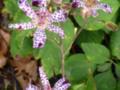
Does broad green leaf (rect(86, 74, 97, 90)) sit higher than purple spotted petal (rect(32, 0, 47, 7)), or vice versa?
purple spotted petal (rect(32, 0, 47, 7))

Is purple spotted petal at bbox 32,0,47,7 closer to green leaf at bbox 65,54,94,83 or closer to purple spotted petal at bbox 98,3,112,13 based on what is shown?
purple spotted petal at bbox 98,3,112,13

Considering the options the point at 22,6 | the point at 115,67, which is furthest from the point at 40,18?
the point at 115,67

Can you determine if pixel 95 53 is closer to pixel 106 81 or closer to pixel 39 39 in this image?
pixel 106 81

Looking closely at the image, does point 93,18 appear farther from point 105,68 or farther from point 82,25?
point 105,68

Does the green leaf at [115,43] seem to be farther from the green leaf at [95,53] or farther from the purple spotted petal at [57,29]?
the purple spotted petal at [57,29]

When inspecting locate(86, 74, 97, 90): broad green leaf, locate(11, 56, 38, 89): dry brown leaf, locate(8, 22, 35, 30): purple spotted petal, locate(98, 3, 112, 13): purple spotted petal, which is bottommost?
locate(11, 56, 38, 89): dry brown leaf

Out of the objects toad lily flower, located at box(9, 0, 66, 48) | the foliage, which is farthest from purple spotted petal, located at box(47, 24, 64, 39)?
the foliage

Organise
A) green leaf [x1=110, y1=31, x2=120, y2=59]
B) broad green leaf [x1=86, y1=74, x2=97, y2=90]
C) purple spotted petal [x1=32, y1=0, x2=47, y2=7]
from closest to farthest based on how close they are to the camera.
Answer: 1. purple spotted petal [x1=32, y1=0, x2=47, y2=7]
2. broad green leaf [x1=86, y1=74, x2=97, y2=90]
3. green leaf [x1=110, y1=31, x2=120, y2=59]

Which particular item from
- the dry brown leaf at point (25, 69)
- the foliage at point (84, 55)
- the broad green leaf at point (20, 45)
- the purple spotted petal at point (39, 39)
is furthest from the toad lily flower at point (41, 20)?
the dry brown leaf at point (25, 69)

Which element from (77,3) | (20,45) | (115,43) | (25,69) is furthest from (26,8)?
(25,69)
